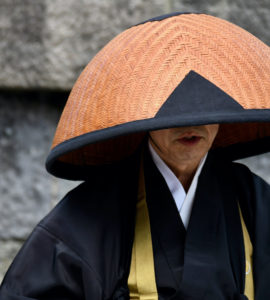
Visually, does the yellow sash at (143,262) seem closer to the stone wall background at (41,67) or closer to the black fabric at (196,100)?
the black fabric at (196,100)

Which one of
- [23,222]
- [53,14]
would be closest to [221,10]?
[53,14]

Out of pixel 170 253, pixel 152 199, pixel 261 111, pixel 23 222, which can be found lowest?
pixel 23 222

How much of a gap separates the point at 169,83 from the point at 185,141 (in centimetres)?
18

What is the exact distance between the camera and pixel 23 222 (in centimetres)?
231

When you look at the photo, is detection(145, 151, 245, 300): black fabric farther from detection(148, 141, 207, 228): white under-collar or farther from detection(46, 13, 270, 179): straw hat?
detection(46, 13, 270, 179): straw hat

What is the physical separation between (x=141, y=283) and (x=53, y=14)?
1260 mm

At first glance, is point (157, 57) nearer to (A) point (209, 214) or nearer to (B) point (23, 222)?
(A) point (209, 214)

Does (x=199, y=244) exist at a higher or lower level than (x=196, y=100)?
lower

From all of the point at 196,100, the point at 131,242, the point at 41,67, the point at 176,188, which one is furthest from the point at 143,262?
the point at 41,67

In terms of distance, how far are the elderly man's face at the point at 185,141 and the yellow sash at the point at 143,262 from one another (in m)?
0.11

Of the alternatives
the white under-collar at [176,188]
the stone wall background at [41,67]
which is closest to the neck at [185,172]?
the white under-collar at [176,188]

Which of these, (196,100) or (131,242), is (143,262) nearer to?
(131,242)

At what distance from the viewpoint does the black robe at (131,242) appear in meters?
1.27

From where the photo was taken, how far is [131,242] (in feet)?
4.38
